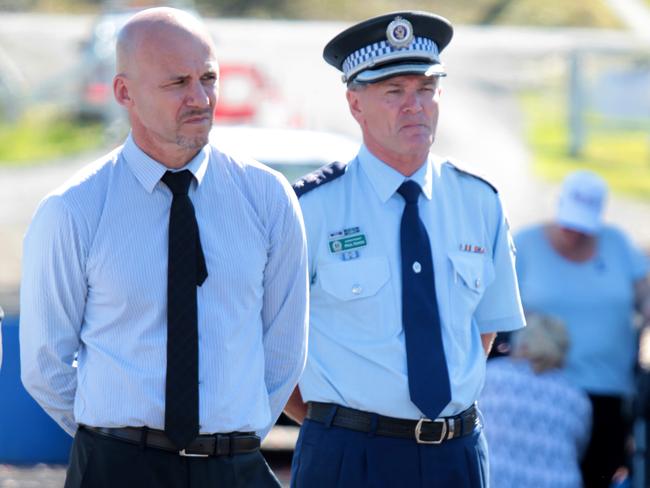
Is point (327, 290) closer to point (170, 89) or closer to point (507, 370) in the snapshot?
point (170, 89)

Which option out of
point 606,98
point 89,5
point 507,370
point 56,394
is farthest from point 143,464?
point 89,5

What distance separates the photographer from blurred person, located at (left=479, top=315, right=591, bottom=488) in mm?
5828

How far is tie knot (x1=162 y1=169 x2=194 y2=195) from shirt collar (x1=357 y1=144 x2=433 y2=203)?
2.81ft

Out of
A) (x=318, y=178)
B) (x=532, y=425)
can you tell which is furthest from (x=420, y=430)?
(x=532, y=425)

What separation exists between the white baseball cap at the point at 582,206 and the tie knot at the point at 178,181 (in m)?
3.41

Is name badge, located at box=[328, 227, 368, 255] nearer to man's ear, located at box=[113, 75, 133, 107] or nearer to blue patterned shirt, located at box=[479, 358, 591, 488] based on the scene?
man's ear, located at box=[113, 75, 133, 107]

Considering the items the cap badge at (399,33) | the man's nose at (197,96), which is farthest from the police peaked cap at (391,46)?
the man's nose at (197,96)

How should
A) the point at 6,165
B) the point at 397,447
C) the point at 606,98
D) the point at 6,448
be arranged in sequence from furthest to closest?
the point at 6,165
the point at 606,98
the point at 6,448
the point at 397,447

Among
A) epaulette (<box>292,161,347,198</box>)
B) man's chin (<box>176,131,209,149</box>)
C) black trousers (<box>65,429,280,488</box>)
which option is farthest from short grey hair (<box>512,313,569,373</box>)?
man's chin (<box>176,131,209,149</box>)

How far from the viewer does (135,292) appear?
3545 mm

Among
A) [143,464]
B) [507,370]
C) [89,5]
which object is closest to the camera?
Answer: [143,464]

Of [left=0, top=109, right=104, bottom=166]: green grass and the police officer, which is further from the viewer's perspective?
[left=0, top=109, right=104, bottom=166]: green grass

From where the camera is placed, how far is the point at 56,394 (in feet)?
12.0

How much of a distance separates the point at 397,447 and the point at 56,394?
1046 mm
